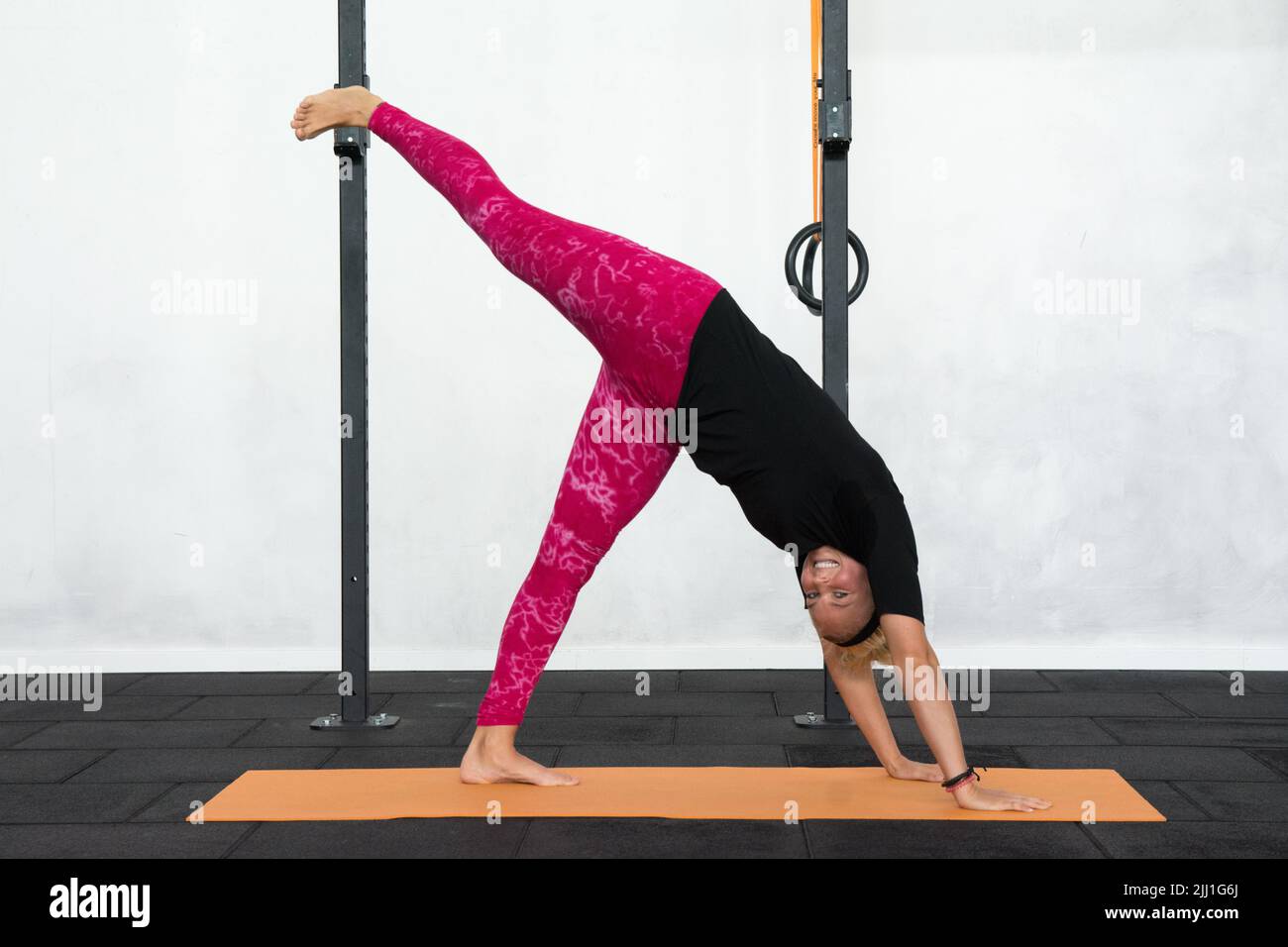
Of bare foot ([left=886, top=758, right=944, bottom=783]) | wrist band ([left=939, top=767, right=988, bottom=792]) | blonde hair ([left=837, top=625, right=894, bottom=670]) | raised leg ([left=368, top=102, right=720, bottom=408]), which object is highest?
raised leg ([left=368, top=102, right=720, bottom=408])

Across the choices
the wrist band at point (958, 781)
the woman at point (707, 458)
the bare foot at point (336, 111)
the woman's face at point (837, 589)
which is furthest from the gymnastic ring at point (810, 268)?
the wrist band at point (958, 781)

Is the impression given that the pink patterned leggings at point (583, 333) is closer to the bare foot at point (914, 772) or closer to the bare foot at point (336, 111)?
the bare foot at point (336, 111)

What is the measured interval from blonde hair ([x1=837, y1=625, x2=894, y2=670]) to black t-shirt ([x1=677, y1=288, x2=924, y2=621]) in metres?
0.22

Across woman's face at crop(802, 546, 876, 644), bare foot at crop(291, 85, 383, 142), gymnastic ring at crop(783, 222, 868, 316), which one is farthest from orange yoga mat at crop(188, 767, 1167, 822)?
bare foot at crop(291, 85, 383, 142)

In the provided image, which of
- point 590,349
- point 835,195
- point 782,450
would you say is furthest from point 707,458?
point 590,349

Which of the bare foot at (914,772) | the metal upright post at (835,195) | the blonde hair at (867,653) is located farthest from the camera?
the metal upright post at (835,195)

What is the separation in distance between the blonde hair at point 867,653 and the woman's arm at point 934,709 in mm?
197

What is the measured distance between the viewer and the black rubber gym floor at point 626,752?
2.31 meters

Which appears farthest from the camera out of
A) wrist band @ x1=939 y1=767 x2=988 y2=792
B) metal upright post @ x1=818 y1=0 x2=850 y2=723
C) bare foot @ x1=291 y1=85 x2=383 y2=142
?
metal upright post @ x1=818 y1=0 x2=850 y2=723

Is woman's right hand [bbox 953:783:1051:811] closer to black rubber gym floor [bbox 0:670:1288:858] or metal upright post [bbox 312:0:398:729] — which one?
black rubber gym floor [bbox 0:670:1288:858]

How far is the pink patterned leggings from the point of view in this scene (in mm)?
2531

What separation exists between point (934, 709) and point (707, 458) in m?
0.72

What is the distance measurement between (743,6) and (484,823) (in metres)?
3.16

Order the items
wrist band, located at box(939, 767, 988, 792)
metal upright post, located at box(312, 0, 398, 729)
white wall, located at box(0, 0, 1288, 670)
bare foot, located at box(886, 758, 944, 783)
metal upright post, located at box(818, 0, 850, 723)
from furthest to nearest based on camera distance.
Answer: white wall, located at box(0, 0, 1288, 670), metal upright post, located at box(312, 0, 398, 729), metal upright post, located at box(818, 0, 850, 723), bare foot, located at box(886, 758, 944, 783), wrist band, located at box(939, 767, 988, 792)
